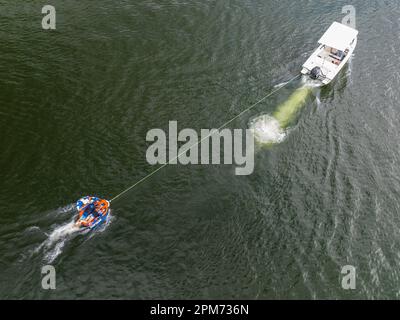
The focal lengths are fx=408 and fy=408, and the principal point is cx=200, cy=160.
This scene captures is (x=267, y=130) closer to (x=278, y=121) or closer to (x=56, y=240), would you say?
(x=278, y=121)

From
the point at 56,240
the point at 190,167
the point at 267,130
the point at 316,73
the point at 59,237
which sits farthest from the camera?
the point at 316,73

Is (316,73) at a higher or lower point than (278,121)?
higher

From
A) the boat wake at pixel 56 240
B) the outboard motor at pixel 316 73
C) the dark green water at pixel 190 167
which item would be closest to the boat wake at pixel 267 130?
the dark green water at pixel 190 167

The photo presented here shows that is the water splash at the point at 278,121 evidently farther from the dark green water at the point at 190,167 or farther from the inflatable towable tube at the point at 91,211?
the inflatable towable tube at the point at 91,211

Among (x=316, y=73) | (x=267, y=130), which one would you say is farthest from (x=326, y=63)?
(x=267, y=130)

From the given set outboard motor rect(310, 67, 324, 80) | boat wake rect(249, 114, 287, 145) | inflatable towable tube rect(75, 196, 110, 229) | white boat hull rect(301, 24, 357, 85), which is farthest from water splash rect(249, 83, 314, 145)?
inflatable towable tube rect(75, 196, 110, 229)

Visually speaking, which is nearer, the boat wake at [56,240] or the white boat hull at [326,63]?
the boat wake at [56,240]
